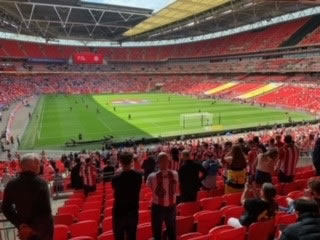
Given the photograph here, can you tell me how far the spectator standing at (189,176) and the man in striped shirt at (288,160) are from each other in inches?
121

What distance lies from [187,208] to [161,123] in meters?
30.4

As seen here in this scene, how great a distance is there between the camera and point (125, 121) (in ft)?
125

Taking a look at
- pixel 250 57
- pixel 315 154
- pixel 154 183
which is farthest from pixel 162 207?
pixel 250 57

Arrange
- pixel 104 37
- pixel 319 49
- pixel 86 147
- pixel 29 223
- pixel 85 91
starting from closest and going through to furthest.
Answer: pixel 29 223
pixel 86 147
pixel 319 49
pixel 85 91
pixel 104 37

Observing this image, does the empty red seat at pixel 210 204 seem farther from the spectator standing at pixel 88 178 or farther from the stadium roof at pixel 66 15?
the stadium roof at pixel 66 15

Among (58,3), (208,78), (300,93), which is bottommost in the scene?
(300,93)

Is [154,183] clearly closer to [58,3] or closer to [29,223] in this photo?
[29,223]

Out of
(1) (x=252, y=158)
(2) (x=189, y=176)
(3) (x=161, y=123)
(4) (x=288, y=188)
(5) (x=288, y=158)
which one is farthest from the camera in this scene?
(3) (x=161, y=123)

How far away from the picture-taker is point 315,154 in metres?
7.09

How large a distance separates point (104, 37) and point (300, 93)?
178 feet

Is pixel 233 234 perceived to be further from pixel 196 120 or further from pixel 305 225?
pixel 196 120

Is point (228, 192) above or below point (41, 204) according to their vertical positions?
below

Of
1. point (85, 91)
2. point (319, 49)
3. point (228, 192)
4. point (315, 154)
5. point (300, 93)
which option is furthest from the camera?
point (85, 91)

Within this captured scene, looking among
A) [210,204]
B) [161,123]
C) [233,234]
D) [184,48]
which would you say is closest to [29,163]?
[233,234]
